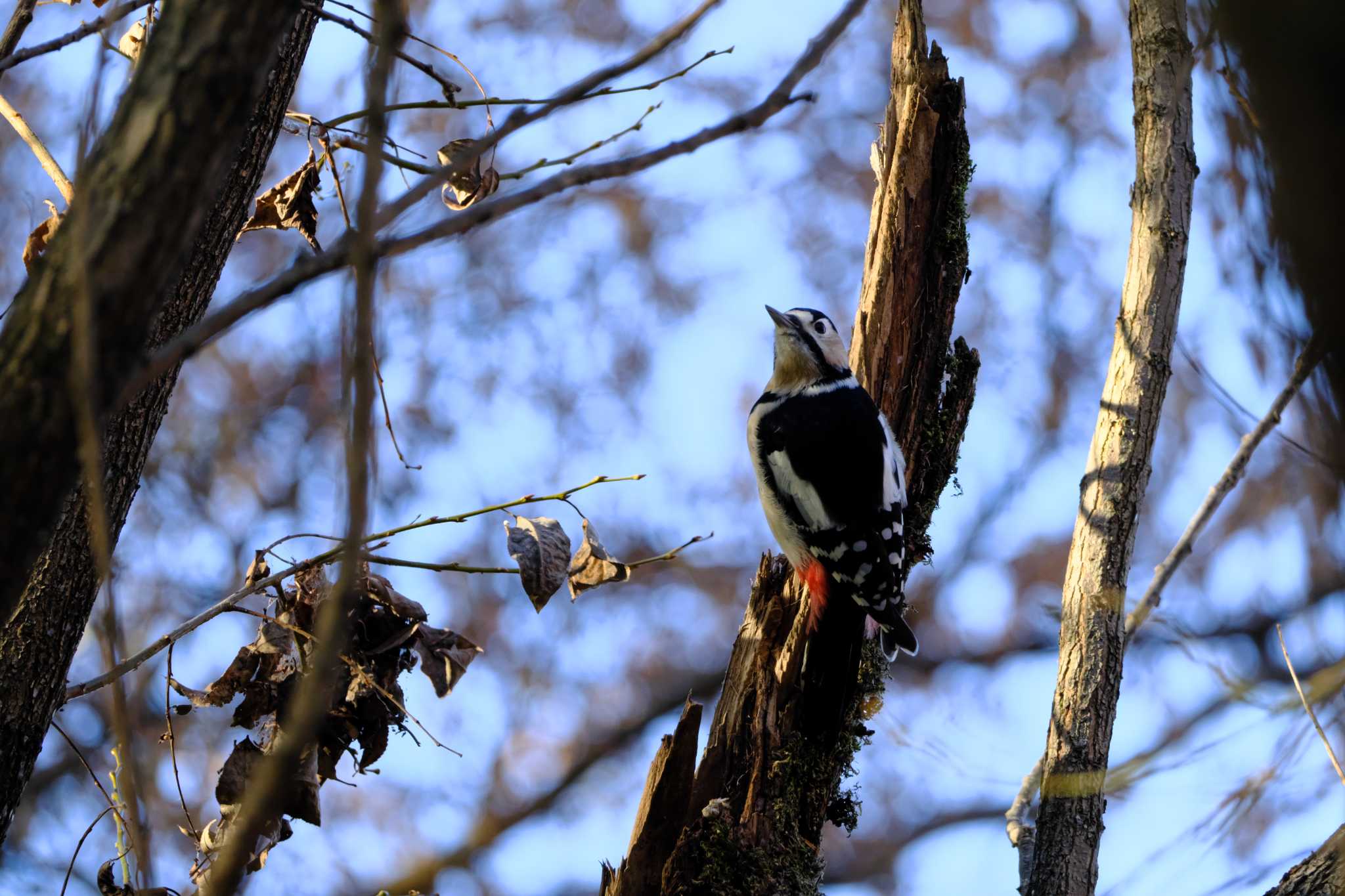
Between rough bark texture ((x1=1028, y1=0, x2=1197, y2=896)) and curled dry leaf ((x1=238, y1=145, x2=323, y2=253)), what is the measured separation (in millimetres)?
2089

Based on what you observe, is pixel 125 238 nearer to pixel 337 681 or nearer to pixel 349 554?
pixel 349 554

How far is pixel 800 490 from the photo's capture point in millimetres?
3928

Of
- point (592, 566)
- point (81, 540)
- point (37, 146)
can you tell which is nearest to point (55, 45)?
point (37, 146)

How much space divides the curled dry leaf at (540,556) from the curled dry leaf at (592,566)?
0.23 ft

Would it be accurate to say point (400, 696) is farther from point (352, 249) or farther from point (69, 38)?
point (352, 249)

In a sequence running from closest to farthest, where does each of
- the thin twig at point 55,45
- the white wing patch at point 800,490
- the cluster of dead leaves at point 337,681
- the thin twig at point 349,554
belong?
the thin twig at point 349,554 → the thin twig at point 55,45 → the cluster of dead leaves at point 337,681 → the white wing patch at point 800,490

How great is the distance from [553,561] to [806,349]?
79.3 inches

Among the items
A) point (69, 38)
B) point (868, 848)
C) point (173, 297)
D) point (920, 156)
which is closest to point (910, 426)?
point (920, 156)

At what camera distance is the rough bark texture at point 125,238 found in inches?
46.5

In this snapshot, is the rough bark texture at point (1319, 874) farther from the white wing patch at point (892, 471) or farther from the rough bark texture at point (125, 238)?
the rough bark texture at point (125, 238)

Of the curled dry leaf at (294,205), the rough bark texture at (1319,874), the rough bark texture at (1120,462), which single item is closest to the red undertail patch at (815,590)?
the rough bark texture at (1120,462)

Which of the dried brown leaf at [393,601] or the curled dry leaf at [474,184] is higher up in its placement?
the curled dry leaf at [474,184]

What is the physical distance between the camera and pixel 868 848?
8.41m

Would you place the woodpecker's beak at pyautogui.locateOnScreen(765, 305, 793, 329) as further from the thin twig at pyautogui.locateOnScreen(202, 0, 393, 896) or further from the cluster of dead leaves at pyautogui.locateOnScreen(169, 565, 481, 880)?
the thin twig at pyautogui.locateOnScreen(202, 0, 393, 896)
